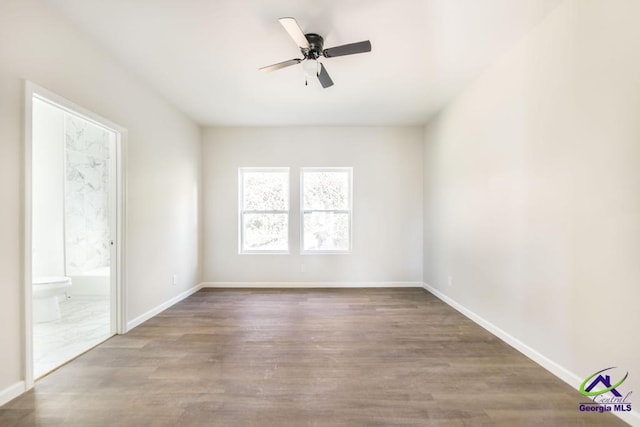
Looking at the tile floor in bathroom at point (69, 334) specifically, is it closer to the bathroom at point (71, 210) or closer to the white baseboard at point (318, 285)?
the bathroom at point (71, 210)

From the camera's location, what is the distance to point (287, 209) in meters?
4.88

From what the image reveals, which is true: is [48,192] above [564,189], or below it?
above

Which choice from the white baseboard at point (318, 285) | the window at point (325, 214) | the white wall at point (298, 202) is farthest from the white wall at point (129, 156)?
the window at point (325, 214)

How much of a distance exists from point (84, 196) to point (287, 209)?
3.12 m

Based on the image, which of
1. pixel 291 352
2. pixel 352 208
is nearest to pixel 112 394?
pixel 291 352

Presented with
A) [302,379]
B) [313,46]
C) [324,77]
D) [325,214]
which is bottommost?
[302,379]

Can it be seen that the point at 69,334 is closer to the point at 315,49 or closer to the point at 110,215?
the point at 110,215

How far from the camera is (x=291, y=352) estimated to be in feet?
8.25

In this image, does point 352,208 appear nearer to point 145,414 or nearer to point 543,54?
point 543,54

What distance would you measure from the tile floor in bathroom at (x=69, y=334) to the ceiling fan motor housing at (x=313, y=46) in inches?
130

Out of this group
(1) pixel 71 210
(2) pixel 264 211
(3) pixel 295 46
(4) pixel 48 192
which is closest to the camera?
(3) pixel 295 46

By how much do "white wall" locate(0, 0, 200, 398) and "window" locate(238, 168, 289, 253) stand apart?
78cm

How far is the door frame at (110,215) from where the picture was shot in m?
1.92

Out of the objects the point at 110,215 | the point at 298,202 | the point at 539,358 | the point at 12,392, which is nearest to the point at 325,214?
the point at 298,202
